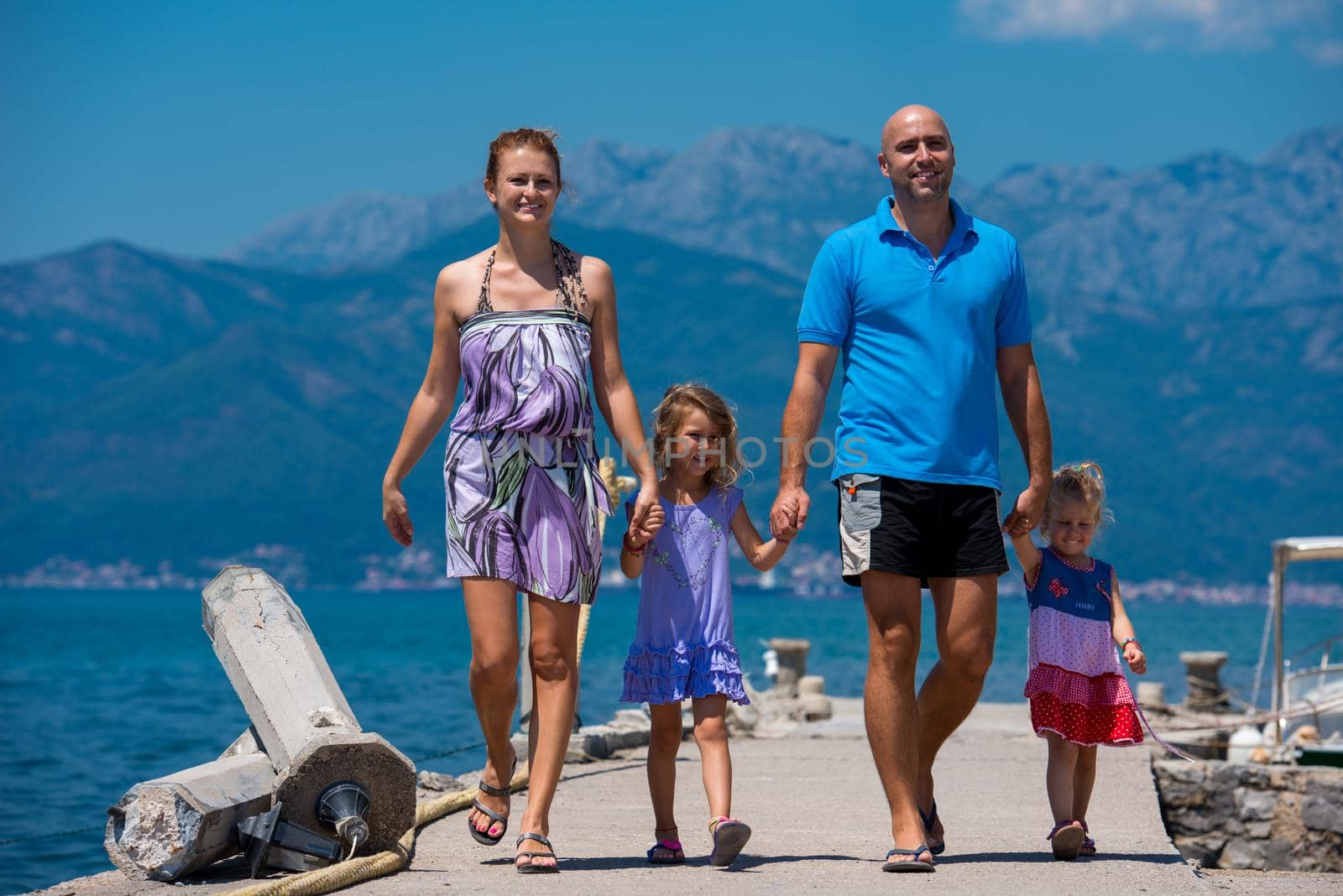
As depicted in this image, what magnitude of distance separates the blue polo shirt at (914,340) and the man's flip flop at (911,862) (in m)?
1.04

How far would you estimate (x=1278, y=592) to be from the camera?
618 inches

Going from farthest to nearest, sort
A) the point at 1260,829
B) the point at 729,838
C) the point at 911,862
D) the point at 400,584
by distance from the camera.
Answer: the point at 400,584, the point at 1260,829, the point at 729,838, the point at 911,862

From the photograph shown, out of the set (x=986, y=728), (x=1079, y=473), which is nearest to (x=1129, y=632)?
(x=1079, y=473)

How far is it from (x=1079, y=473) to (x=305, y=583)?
167 metres

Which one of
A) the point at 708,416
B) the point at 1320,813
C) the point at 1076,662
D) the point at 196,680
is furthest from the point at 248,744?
the point at 196,680

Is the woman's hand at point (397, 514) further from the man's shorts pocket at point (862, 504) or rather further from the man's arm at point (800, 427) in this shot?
the man's shorts pocket at point (862, 504)

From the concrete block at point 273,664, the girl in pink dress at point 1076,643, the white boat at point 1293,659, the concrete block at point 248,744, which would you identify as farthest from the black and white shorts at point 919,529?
the white boat at point 1293,659

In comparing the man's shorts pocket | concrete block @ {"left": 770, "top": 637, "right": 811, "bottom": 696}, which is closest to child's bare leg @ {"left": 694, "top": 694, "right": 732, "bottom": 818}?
the man's shorts pocket

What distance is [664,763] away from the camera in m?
5.26

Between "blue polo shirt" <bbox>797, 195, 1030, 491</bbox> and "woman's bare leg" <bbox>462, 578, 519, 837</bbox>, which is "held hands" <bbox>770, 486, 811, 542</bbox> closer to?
"blue polo shirt" <bbox>797, 195, 1030, 491</bbox>

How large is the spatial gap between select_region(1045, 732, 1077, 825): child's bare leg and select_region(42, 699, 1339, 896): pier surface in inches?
6.5

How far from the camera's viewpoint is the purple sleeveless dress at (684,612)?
527 centimetres

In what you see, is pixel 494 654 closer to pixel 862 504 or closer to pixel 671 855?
pixel 671 855

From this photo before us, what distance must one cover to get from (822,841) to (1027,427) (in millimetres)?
1682
